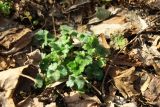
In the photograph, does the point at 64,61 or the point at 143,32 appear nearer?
the point at 64,61

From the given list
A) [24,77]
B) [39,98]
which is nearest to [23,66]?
[24,77]

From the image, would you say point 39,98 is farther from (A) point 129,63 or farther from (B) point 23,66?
(A) point 129,63

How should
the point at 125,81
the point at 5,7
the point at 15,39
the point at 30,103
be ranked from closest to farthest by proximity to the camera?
the point at 30,103, the point at 125,81, the point at 15,39, the point at 5,7

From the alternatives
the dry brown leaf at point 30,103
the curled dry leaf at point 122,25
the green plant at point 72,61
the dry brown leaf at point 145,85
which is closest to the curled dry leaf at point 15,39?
the green plant at point 72,61

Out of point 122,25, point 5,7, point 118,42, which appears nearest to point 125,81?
point 118,42

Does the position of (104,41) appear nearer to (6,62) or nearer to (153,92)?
(153,92)

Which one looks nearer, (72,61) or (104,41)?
(72,61)

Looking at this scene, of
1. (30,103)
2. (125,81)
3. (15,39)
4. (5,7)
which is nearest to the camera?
(30,103)
